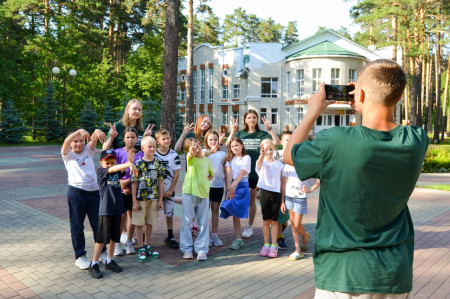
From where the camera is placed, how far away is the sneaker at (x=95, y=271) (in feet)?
14.4

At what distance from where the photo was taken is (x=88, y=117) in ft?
99.1

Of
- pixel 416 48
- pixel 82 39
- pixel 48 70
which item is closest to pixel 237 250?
pixel 416 48

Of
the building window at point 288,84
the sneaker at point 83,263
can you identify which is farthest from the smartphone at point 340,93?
the building window at point 288,84

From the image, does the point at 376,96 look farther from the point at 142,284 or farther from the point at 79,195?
the point at 79,195

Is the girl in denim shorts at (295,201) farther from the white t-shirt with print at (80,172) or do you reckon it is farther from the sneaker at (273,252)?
the white t-shirt with print at (80,172)

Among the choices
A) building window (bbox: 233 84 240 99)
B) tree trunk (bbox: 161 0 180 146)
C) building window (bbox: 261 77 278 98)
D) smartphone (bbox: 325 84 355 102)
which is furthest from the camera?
building window (bbox: 233 84 240 99)

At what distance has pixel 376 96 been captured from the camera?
66.5 inches

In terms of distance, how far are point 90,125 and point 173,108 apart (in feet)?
54.1

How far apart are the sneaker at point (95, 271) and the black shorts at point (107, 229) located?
0.31 meters

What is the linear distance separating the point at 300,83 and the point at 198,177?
1312 inches

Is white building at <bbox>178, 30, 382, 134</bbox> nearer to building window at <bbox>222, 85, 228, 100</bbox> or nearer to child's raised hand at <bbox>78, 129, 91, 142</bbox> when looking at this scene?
building window at <bbox>222, 85, 228, 100</bbox>

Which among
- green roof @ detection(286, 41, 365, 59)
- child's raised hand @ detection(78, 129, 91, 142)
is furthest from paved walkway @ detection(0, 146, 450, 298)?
green roof @ detection(286, 41, 365, 59)

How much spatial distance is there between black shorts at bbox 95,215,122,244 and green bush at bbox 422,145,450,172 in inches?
671

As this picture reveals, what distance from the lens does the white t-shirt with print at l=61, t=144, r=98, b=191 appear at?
15.3 ft
